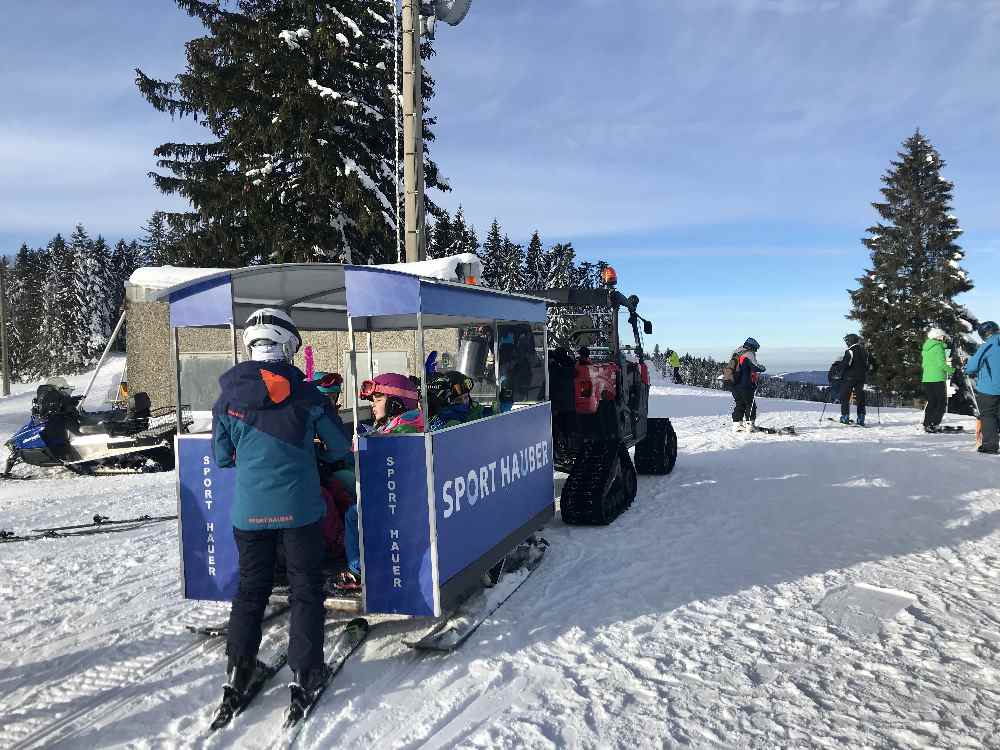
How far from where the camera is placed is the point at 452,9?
30.8ft

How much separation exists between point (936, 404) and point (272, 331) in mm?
13712

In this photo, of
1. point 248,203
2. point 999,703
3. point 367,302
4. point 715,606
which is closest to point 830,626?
point 715,606

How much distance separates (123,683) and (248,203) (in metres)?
16.3

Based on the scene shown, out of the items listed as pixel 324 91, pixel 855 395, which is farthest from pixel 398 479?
pixel 324 91

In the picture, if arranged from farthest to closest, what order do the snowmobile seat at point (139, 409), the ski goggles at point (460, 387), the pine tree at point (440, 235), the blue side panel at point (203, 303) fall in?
the pine tree at point (440, 235)
the snowmobile seat at point (139, 409)
the ski goggles at point (460, 387)
the blue side panel at point (203, 303)

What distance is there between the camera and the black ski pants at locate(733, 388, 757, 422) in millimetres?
13656

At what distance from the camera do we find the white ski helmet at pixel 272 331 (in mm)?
3740

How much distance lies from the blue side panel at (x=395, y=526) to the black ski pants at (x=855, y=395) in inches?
526

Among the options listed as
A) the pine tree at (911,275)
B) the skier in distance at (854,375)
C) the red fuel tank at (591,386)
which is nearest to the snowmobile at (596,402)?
the red fuel tank at (591,386)

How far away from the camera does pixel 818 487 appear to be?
8523 mm

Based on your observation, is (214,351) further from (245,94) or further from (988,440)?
(988,440)

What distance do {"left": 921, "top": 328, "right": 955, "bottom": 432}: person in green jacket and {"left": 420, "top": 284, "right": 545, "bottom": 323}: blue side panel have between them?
10716mm

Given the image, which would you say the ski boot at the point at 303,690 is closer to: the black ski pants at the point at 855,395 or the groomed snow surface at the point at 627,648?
the groomed snow surface at the point at 627,648

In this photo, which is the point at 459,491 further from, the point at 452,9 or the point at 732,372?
the point at 732,372
